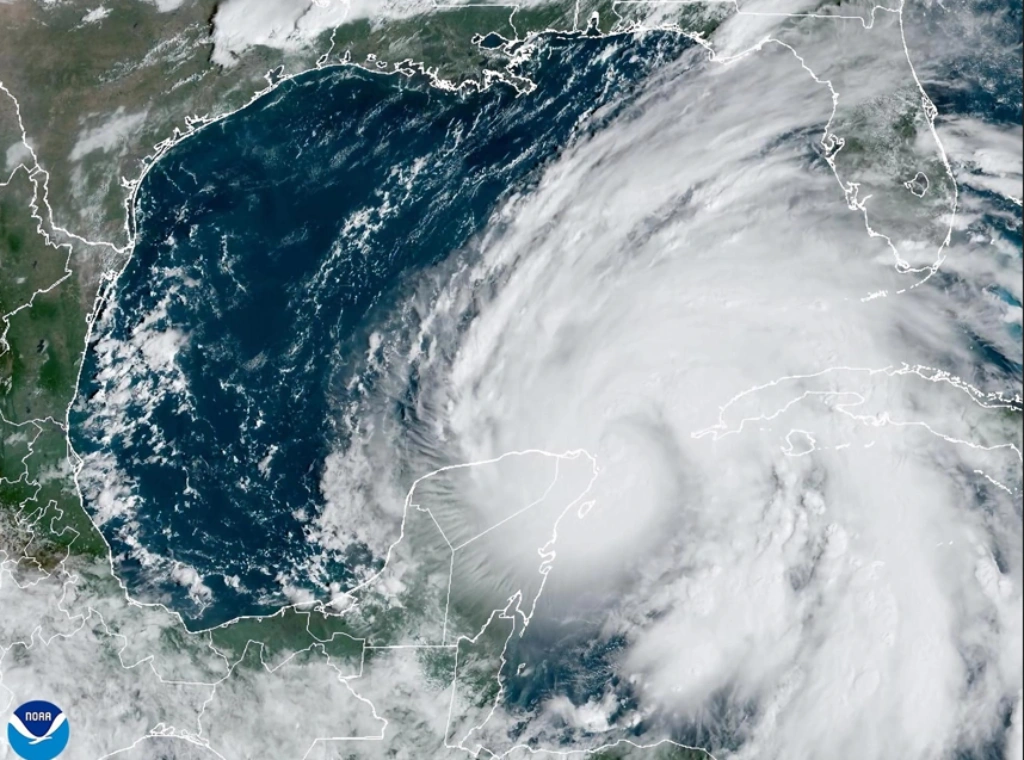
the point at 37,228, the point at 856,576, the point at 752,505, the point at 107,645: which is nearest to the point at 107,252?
the point at 37,228

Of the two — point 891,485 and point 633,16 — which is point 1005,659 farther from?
point 633,16

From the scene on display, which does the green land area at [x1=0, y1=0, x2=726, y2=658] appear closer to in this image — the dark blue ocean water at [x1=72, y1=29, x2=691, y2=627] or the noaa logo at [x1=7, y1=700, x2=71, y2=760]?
the dark blue ocean water at [x1=72, y1=29, x2=691, y2=627]

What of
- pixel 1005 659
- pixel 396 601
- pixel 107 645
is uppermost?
pixel 107 645

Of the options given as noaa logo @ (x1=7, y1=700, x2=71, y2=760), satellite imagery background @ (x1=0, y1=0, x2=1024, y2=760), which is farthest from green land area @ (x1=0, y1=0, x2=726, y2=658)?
noaa logo @ (x1=7, y1=700, x2=71, y2=760)

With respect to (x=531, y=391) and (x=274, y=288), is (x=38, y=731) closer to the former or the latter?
(x=274, y=288)

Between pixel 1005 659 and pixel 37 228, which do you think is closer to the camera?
pixel 1005 659

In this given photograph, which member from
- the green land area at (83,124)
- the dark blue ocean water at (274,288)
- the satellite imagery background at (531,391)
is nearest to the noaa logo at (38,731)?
the satellite imagery background at (531,391)

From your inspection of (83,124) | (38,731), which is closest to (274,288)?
(83,124)
